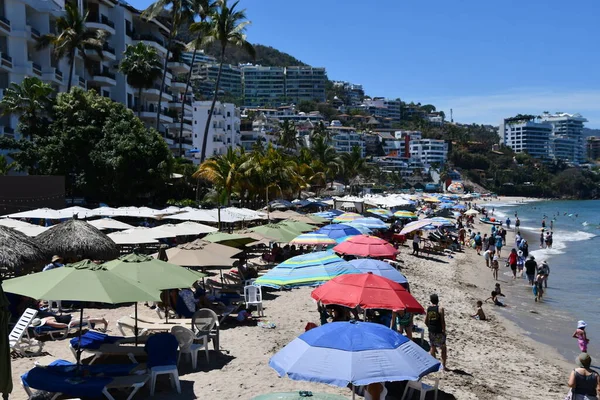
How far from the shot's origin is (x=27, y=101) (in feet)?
108

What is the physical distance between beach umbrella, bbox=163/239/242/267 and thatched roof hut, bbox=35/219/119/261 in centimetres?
341

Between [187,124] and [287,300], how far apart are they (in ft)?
163

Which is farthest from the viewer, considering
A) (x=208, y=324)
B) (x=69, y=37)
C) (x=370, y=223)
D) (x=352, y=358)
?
(x=69, y=37)

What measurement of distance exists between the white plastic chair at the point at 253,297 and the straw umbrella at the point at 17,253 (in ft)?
16.1

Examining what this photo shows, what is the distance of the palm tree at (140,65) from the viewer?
4306 cm

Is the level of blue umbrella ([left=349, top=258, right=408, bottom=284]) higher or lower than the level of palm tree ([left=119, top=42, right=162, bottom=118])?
lower

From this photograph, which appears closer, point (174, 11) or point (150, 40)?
point (174, 11)

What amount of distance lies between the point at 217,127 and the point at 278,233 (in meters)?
59.7

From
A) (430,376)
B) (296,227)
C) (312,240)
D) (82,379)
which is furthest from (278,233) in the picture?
(82,379)

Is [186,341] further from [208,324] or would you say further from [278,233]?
[278,233]

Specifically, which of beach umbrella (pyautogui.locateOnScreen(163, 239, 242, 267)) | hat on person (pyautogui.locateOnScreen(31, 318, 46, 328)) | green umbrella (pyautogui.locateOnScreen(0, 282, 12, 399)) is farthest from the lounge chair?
beach umbrella (pyautogui.locateOnScreen(163, 239, 242, 267))

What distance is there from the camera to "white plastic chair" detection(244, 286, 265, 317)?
13370 millimetres

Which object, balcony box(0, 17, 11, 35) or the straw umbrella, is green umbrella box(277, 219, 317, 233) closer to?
the straw umbrella

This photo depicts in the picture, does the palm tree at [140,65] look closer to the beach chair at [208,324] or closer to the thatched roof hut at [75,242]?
the thatched roof hut at [75,242]
